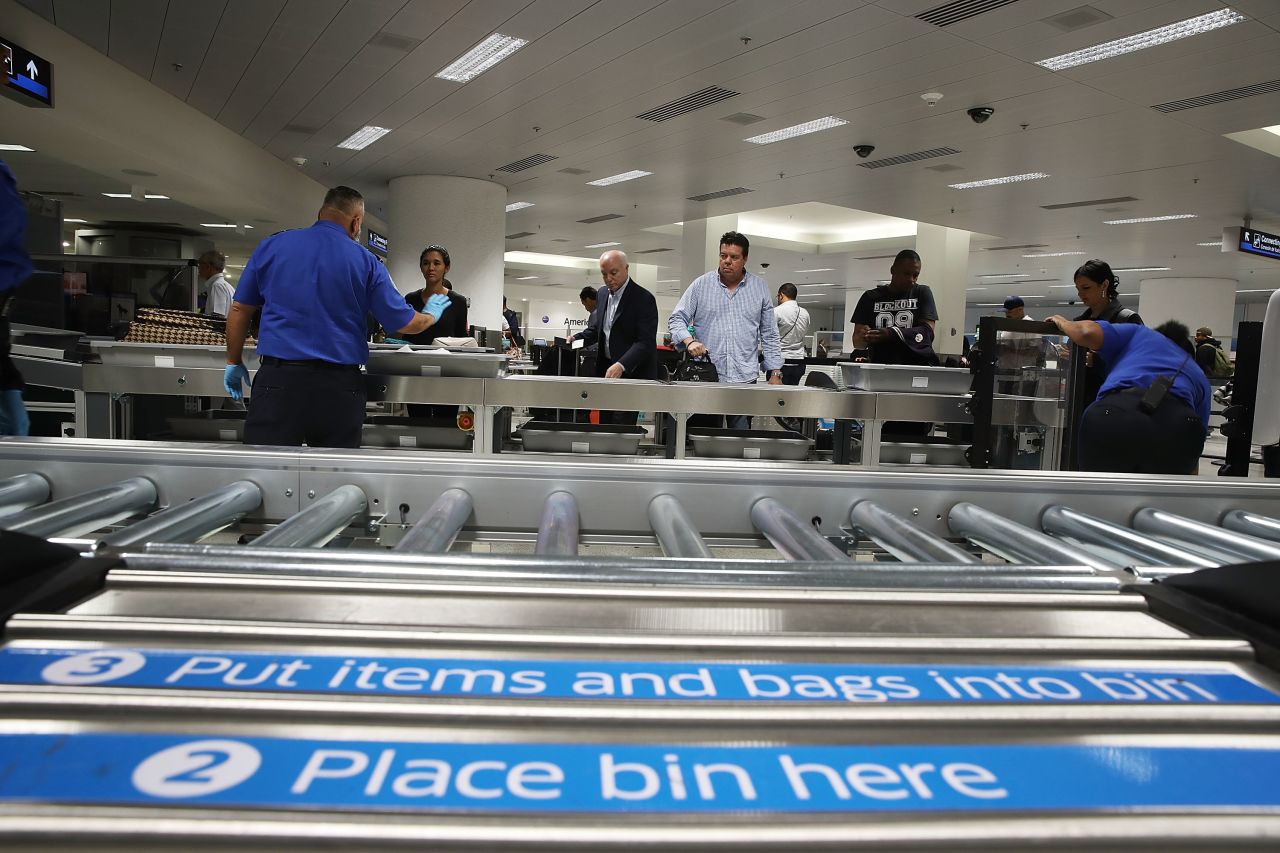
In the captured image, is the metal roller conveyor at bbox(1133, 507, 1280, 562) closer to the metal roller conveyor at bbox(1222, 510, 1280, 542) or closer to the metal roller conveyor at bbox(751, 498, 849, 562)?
the metal roller conveyor at bbox(1222, 510, 1280, 542)

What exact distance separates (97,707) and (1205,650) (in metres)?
0.70

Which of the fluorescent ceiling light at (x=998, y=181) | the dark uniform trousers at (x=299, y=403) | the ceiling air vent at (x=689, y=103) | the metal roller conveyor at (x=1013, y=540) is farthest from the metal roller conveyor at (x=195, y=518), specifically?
the fluorescent ceiling light at (x=998, y=181)

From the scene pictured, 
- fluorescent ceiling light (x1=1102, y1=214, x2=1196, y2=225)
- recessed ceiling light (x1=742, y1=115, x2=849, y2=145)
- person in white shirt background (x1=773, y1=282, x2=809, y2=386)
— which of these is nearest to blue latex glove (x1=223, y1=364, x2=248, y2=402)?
person in white shirt background (x1=773, y1=282, x2=809, y2=386)

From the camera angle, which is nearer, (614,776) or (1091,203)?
(614,776)

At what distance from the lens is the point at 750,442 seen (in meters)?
3.64

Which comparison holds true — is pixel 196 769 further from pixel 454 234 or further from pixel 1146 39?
pixel 454 234

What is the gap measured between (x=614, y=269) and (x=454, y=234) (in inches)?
329

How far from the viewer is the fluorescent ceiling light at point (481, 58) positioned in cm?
694

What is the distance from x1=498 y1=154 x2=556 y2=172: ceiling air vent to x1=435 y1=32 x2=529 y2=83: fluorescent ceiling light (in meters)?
2.99

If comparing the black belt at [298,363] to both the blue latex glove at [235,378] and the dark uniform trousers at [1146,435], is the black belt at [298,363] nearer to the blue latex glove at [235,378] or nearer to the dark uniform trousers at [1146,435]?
the blue latex glove at [235,378]

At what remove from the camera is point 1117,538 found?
2.90 feet

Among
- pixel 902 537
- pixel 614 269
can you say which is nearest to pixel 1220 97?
pixel 614 269

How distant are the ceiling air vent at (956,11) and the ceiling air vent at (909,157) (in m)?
3.76

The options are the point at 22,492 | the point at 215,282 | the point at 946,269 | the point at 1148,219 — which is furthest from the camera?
the point at 946,269
